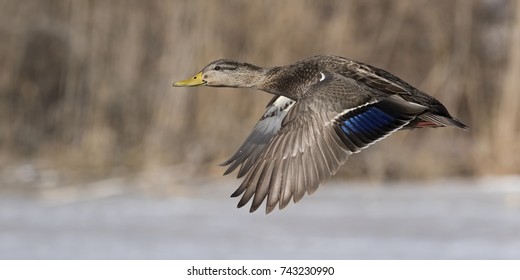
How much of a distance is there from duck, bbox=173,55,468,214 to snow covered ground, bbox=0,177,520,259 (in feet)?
10.3

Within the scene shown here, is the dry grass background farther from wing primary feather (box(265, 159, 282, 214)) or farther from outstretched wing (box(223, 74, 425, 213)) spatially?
wing primary feather (box(265, 159, 282, 214))

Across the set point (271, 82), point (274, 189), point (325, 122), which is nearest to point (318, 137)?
point (325, 122)

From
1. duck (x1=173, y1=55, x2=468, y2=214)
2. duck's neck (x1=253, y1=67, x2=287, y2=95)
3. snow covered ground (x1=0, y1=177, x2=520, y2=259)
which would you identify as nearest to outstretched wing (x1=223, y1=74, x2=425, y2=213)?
duck (x1=173, y1=55, x2=468, y2=214)

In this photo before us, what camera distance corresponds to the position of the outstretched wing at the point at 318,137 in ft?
15.6

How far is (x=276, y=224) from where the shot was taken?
10109mm

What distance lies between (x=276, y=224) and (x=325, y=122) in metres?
5.19

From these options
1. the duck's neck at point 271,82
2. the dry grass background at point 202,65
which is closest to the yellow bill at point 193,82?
the duck's neck at point 271,82

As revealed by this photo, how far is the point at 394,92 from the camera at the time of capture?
511 cm

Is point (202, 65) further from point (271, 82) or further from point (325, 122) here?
point (325, 122)

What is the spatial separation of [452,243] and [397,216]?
124cm

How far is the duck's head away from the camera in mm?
5625

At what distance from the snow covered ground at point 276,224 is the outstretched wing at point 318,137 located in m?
3.27

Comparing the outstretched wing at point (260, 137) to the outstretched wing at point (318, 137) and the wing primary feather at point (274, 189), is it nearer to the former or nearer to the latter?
the outstretched wing at point (318, 137)
